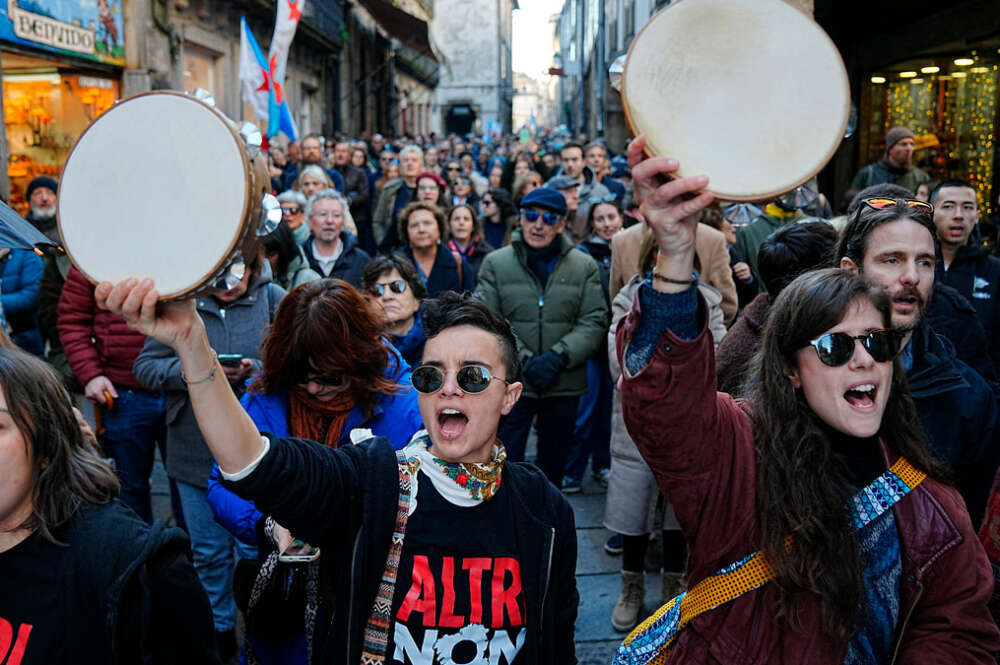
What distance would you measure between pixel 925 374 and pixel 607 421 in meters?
3.75

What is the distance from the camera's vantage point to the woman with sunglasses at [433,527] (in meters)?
1.87

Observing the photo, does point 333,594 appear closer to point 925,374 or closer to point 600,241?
point 925,374

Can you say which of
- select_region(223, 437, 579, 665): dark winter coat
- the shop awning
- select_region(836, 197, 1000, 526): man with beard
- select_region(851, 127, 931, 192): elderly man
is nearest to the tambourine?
select_region(223, 437, 579, 665): dark winter coat

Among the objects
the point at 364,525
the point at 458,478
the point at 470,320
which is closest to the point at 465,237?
the point at 470,320

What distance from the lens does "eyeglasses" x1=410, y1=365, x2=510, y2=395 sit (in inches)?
86.1

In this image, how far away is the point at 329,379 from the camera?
2.90 m

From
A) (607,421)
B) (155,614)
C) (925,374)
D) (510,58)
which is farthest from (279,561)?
(510,58)

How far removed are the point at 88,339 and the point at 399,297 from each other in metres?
1.49

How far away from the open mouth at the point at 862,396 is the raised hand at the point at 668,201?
0.58 meters

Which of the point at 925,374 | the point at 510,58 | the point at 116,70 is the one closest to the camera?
the point at 925,374

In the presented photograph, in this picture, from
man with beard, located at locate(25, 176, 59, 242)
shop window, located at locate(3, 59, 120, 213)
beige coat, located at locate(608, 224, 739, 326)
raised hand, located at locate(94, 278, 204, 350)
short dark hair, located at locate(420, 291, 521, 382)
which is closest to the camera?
raised hand, located at locate(94, 278, 204, 350)

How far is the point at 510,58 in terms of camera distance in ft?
240

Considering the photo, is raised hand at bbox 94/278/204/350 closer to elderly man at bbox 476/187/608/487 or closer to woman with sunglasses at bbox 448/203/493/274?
elderly man at bbox 476/187/608/487

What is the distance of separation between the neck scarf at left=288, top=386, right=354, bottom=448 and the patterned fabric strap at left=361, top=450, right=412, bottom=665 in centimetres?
91
